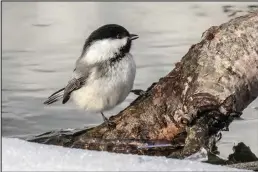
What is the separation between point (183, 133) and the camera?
13.6ft

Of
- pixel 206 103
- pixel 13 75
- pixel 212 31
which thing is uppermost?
pixel 212 31

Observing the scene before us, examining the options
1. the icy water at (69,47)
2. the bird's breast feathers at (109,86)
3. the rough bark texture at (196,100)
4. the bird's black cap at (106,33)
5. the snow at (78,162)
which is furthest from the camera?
the icy water at (69,47)

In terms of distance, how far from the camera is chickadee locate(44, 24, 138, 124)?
14.6 feet

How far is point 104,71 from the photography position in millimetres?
4449

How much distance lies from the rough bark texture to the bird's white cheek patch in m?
0.47

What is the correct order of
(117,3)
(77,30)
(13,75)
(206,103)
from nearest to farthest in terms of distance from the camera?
(206,103) < (13,75) < (77,30) < (117,3)

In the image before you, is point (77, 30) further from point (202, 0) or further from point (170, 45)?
point (202, 0)

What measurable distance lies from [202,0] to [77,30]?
2402 millimetres

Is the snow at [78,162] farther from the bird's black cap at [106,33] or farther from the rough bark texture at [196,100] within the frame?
the bird's black cap at [106,33]

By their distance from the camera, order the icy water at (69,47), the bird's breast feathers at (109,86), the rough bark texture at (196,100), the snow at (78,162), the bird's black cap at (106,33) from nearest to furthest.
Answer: the snow at (78,162), the rough bark texture at (196,100), the bird's breast feathers at (109,86), the bird's black cap at (106,33), the icy water at (69,47)

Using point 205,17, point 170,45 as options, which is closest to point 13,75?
point 170,45

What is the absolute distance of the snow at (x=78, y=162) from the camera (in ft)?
9.88

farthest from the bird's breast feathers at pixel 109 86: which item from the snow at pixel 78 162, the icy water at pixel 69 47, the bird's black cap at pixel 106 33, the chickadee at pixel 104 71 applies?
the snow at pixel 78 162

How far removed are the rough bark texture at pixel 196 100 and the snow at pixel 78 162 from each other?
0.83 metres
